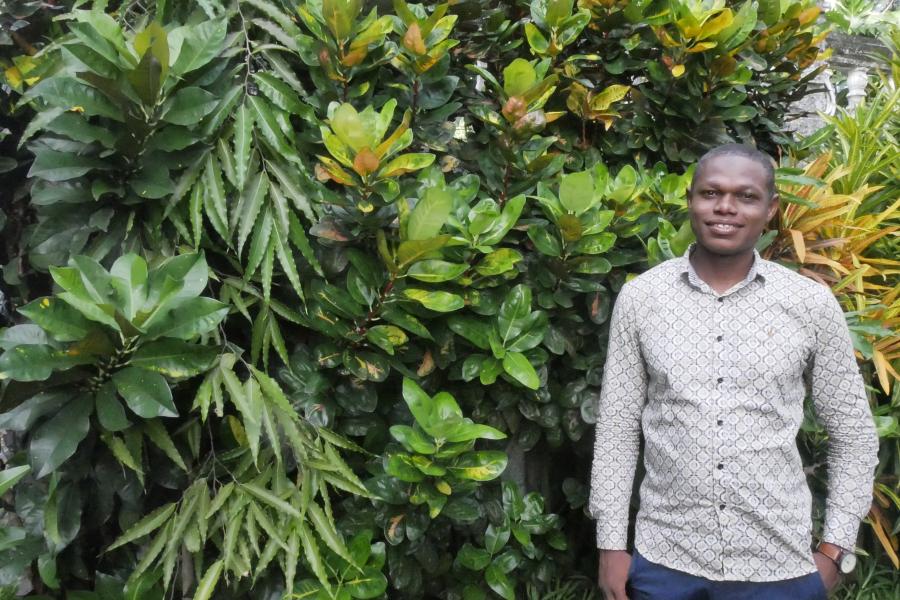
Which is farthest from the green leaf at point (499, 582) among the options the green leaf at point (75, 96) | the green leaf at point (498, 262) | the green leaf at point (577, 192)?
the green leaf at point (75, 96)

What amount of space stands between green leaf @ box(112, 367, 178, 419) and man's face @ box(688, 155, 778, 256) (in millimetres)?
1388

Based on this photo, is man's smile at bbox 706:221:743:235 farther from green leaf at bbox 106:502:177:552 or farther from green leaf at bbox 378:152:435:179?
green leaf at bbox 106:502:177:552

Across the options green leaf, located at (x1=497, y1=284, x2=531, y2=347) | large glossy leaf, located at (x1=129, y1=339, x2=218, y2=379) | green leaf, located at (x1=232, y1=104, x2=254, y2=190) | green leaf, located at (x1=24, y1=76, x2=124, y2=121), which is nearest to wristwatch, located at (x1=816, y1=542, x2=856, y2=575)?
green leaf, located at (x1=497, y1=284, x2=531, y2=347)

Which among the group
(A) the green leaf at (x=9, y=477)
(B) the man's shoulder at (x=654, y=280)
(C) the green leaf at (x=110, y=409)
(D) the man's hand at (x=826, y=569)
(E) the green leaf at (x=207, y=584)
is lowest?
(E) the green leaf at (x=207, y=584)

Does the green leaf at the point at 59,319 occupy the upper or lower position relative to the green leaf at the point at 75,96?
lower

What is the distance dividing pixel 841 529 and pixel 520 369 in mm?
942

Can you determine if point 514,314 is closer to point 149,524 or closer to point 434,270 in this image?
point 434,270

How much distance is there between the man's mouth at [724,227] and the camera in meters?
1.82

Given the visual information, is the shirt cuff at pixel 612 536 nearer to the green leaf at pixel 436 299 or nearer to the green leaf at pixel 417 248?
the green leaf at pixel 436 299

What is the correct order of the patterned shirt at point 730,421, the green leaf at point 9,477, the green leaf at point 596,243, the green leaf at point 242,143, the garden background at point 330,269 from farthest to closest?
the green leaf at point 596,243
the green leaf at point 242,143
the garden background at point 330,269
the patterned shirt at point 730,421
the green leaf at point 9,477

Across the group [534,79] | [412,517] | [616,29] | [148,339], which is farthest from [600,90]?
[148,339]

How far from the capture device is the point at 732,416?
5.89ft

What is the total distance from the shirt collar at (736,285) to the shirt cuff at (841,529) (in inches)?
25.4

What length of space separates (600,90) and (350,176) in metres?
1.20
